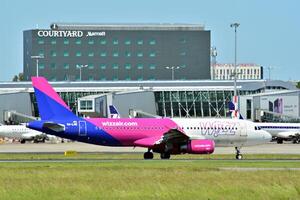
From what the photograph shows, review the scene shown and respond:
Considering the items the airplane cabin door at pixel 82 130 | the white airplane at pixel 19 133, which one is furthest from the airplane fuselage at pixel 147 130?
the white airplane at pixel 19 133

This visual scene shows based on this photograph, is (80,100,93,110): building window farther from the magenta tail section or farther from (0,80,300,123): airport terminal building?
the magenta tail section

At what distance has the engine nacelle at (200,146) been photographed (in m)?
69.0

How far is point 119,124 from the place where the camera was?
71688mm

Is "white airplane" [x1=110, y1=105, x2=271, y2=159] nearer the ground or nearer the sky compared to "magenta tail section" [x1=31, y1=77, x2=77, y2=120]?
nearer the ground

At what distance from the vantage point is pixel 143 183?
39.4m

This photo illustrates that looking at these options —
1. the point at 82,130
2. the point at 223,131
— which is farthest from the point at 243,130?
the point at 82,130

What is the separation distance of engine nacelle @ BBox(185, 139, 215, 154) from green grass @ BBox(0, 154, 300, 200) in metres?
A: 17.0

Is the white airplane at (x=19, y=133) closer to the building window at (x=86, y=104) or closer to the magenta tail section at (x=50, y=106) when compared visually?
the building window at (x=86, y=104)

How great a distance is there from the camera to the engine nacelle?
69000mm

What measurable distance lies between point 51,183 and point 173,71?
16080 centimetres

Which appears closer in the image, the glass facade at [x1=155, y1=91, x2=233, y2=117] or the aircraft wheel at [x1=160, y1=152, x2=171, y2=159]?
the aircraft wheel at [x1=160, y1=152, x2=171, y2=159]

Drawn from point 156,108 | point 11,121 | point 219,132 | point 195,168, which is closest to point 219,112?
point 156,108

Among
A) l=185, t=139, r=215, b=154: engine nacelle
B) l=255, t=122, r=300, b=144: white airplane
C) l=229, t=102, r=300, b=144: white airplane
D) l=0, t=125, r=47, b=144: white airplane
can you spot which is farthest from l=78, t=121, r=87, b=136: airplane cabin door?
l=0, t=125, r=47, b=144: white airplane

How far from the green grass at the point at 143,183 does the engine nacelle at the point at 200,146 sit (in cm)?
1698
